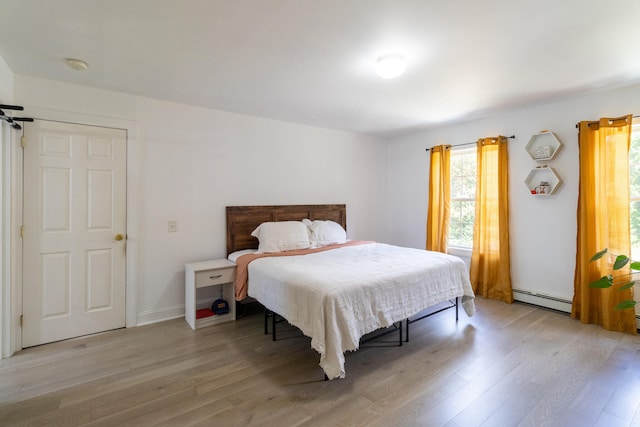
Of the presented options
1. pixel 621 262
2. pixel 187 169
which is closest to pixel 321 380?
pixel 187 169

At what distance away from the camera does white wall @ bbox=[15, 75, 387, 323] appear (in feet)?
9.72

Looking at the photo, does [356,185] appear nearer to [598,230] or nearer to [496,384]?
[598,230]

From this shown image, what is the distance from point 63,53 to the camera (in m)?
2.23

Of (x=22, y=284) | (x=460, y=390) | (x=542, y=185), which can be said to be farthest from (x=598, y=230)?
(x=22, y=284)

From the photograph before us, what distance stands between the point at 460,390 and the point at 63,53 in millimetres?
3698

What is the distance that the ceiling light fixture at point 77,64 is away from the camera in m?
2.33

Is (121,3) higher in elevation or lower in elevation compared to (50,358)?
higher

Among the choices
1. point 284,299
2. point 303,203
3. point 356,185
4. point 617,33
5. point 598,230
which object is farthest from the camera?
point 356,185

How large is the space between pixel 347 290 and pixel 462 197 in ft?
10.0

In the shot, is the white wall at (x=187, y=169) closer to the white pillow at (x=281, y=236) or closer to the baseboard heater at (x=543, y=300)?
the white pillow at (x=281, y=236)

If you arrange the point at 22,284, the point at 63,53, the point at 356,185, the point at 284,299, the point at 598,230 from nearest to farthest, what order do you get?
the point at 63,53 → the point at 284,299 → the point at 22,284 → the point at 598,230 → the point at 356,185

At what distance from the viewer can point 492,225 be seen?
12.8 feet

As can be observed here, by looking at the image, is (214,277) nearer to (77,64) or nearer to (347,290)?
(347,290)

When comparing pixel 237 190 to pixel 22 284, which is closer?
pixel 22 284
